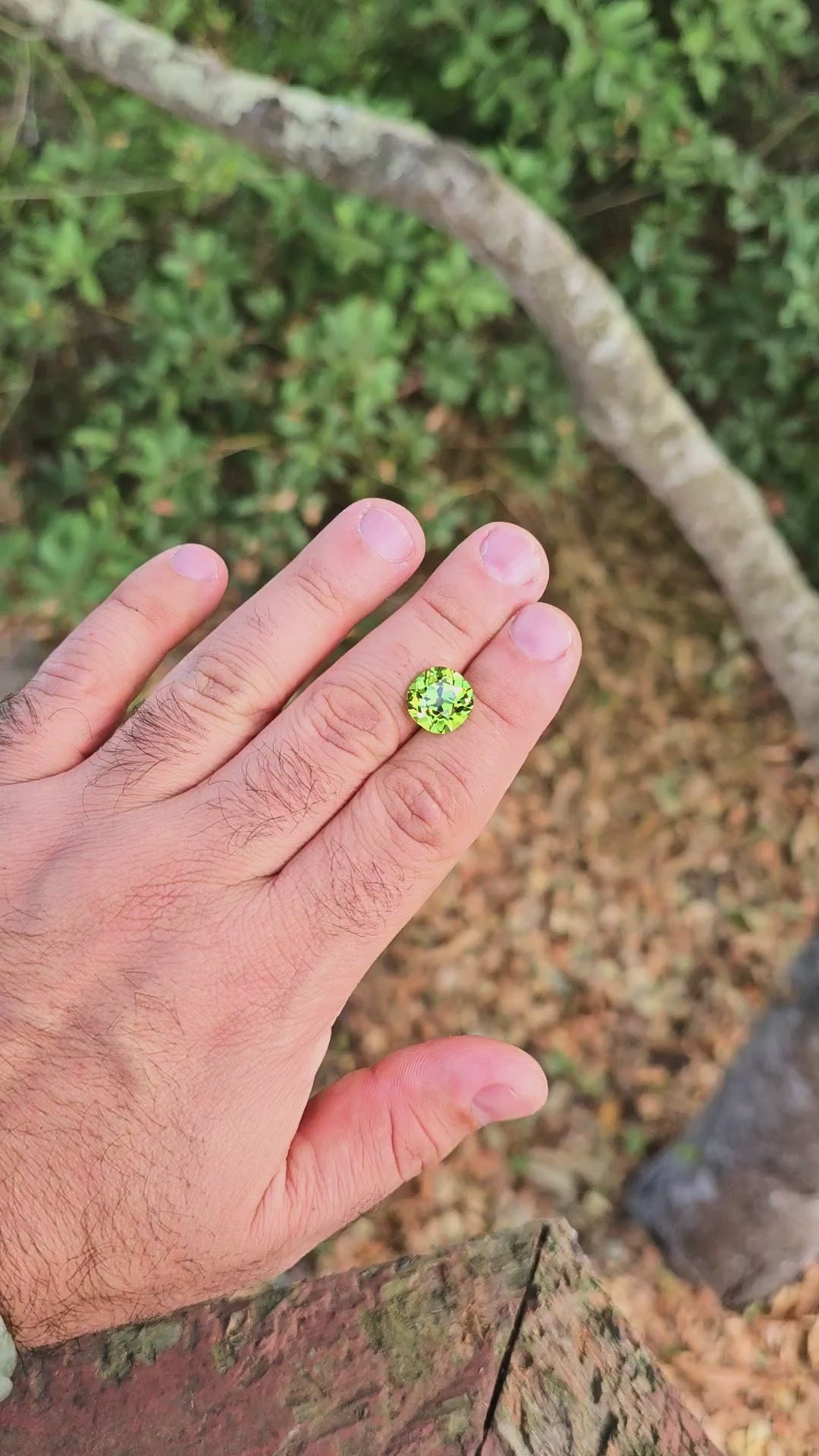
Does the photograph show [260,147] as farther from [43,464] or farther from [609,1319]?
[609,1319]

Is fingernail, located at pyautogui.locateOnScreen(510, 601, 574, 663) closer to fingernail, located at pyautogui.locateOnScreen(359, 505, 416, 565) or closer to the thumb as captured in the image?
fingernail, located at pyautogui.locateOnScreen(359, 505, 416, 565)

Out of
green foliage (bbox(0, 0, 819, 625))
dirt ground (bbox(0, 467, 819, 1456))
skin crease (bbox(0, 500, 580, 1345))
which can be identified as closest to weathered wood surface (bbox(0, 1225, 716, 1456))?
skin crease (bbox(0, 500, 580, 1345))

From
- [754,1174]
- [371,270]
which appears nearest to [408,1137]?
[754,1174]

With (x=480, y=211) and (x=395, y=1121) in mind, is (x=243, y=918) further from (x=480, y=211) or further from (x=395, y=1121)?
(x=480, y=211)

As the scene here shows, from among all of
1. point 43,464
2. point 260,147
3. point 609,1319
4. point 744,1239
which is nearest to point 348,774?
point 609,1319

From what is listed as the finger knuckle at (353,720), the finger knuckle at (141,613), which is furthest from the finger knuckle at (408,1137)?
the finger knuckle at (141,613)

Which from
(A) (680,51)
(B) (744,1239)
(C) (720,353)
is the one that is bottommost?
(B) (744,1239)
